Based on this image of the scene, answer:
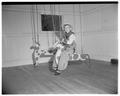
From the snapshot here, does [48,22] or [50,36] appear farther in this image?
[50,36]

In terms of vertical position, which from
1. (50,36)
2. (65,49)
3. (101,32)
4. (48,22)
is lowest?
(65,49)

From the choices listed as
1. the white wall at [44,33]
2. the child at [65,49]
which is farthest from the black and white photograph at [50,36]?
the child at [65,49]

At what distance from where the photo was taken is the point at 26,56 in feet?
13.3

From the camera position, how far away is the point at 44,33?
4.29m

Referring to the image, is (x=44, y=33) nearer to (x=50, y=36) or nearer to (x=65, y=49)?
(x=50, y=36)

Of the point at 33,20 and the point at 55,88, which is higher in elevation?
the point at 33,20

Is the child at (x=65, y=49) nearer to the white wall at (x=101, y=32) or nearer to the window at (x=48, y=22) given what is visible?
the window at (x=48, y=22)

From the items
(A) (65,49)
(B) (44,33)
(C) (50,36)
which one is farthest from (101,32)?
(A) (65,49)

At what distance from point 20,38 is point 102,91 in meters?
2.86

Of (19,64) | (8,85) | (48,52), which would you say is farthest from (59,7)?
(8,85)

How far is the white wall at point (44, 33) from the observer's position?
380 centimetres

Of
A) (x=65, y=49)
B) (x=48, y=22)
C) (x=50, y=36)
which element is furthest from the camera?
(x=50, y=36)

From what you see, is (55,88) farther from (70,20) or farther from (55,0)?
(70,20)

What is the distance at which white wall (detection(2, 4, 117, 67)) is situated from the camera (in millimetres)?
3801
